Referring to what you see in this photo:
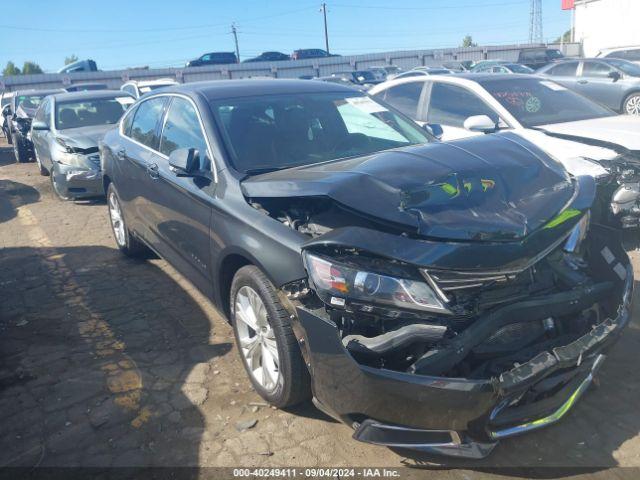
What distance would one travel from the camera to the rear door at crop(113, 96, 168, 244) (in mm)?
4621

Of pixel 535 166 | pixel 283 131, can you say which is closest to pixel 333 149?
pixel 283 131

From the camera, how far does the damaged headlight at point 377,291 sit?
7.99 ft

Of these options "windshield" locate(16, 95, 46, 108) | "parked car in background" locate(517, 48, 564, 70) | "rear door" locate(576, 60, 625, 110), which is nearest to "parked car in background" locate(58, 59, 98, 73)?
"windshield" locate(16, 95, 46, 108)

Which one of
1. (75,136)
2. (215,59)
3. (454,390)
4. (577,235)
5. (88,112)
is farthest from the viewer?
(215,59)

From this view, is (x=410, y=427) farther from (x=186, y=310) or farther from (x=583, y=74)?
(x=583, y=74)

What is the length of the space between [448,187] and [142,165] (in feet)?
9.45

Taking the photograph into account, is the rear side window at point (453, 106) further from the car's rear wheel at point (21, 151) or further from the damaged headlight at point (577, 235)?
the car's rear wheel at point (21, 151)

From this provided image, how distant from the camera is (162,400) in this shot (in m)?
3.40

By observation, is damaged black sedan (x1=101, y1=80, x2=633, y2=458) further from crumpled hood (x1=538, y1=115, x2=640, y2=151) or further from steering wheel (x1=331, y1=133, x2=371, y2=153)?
crumpled hood (x1=538, y1=115, x2=640, y2=151)

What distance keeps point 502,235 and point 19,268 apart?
5191mm

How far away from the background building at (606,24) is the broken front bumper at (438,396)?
35.6m

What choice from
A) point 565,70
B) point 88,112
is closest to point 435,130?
point 88,112

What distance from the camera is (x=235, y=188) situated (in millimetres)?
3344

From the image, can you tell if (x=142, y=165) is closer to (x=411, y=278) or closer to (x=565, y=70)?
(x=411, y=278)
